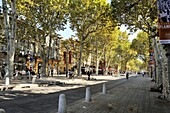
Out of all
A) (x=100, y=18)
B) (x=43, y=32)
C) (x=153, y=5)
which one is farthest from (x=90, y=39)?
(x=153, y=5)

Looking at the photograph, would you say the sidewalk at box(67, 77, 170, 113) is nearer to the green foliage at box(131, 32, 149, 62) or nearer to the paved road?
the paved road

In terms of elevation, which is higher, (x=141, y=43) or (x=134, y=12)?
(x=141, y=43)

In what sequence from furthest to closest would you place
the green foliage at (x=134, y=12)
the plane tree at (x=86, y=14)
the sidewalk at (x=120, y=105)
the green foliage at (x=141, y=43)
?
the green foliage at (x=141, y=43) → the plane tree at (x=86, y=14) → the green foliage at (x=134, y=12) → the sidewalk at (x=120, y=105)

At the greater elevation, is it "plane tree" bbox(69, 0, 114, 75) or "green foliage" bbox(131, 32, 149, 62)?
"plane tree" bbox(69, 0, 114, 75)

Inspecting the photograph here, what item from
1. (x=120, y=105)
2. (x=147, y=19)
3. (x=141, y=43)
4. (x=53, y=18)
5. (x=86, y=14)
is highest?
(x=86, y=14)

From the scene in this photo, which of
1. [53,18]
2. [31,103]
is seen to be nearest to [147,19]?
[31,103]

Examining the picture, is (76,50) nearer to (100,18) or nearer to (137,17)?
(100,18)

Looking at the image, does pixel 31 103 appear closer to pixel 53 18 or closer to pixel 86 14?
pixel 53 18

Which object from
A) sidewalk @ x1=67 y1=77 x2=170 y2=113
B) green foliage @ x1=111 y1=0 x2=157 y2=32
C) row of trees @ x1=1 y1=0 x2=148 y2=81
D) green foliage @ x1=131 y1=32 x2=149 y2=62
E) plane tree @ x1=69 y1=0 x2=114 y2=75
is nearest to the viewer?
sidewalk @ x1=67 y1=77 x2=170 y2=113

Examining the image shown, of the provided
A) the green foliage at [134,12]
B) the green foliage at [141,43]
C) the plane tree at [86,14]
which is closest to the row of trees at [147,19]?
the green foliage at [134,12]

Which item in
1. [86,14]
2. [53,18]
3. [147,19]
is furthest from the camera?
[86,14]

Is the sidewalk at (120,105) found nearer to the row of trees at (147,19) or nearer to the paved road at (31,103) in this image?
the paved road at (31,103)

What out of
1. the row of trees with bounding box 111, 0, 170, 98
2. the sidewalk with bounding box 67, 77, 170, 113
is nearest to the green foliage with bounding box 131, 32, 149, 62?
the row of trees with bounding box 111, 0, 170, 98

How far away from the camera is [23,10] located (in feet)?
105
